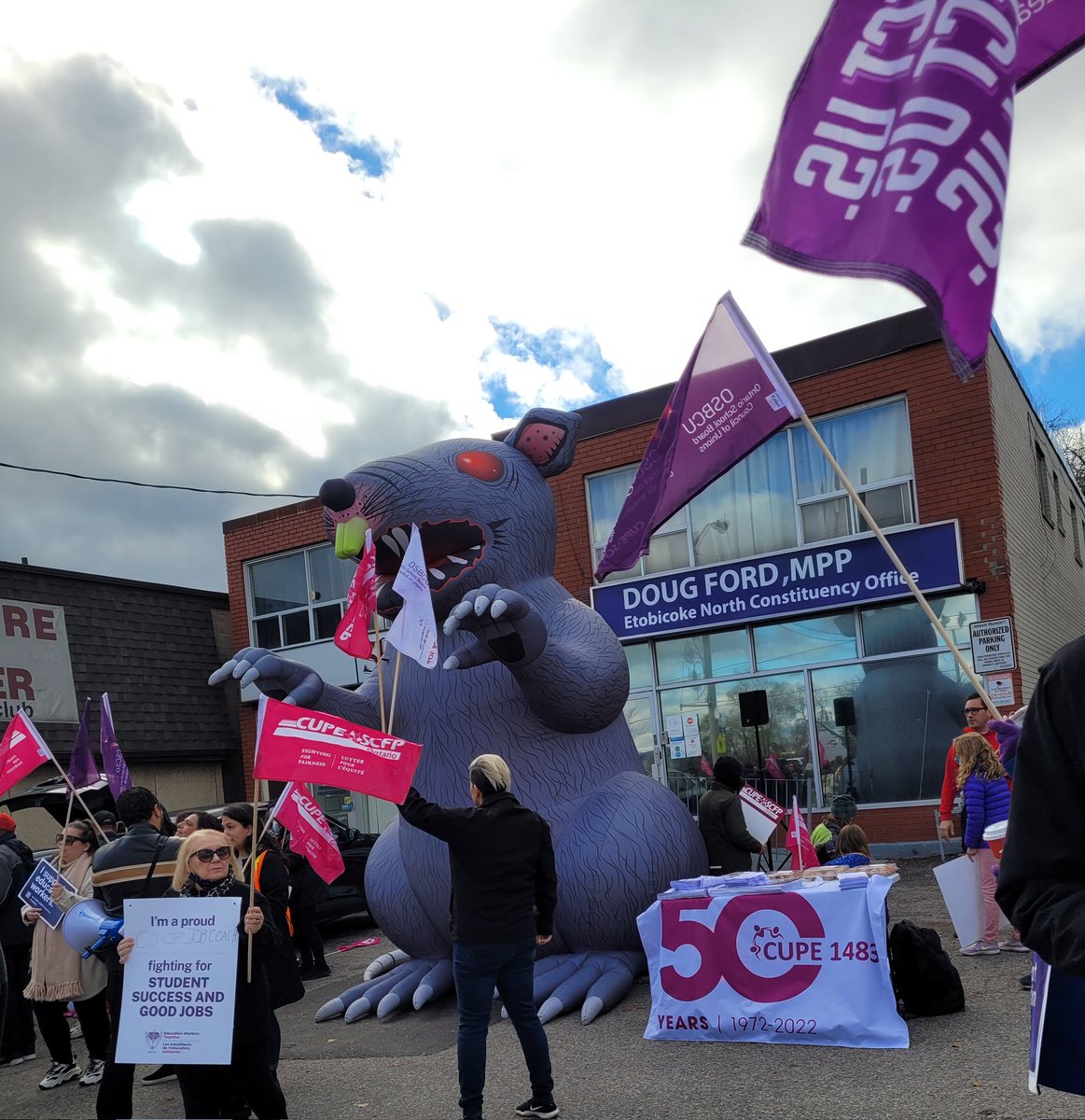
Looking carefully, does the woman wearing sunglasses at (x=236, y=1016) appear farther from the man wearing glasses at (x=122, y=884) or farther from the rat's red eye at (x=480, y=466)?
the rat's red eye at (x=480, y=466)

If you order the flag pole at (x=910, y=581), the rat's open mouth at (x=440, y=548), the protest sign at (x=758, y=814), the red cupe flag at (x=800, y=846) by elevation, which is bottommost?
the red cupe flag at (x=800, y=846)

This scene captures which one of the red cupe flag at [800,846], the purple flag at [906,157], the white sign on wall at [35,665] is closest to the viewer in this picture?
the purple flag at [906,157]

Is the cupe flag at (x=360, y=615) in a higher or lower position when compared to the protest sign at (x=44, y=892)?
higher

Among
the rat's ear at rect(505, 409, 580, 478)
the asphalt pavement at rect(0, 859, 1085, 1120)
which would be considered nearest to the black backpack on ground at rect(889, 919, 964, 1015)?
the asphalt pavement at rect(0, 859, 1085, 1120)

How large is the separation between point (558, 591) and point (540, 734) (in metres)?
0.94

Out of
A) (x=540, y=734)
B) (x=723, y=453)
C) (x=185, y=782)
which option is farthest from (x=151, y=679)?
(x=723, y=453)

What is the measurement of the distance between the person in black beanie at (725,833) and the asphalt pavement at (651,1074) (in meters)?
1.01

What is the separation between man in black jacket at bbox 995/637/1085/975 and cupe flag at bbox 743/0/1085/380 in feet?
4.18

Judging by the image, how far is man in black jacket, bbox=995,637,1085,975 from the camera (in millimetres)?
1639

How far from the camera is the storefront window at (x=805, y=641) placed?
1410 centimetres

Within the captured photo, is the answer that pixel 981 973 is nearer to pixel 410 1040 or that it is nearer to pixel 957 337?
pixel 410 1040

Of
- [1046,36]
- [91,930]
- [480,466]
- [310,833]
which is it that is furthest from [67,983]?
[1046,36]

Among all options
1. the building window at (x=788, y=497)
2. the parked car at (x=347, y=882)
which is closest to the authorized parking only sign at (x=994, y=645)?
the building window at (x=788, y=497)

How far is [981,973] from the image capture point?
6.18 m
